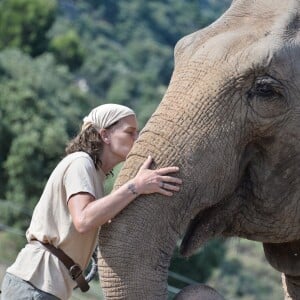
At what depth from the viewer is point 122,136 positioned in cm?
517

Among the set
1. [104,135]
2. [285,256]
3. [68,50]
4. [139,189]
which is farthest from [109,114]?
[68,50]

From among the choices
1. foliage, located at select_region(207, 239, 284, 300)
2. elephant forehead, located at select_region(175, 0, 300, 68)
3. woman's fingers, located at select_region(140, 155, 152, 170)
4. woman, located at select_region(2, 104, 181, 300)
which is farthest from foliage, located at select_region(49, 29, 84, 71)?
woman's fingers, located at select_region(140, 155, 152, 170)

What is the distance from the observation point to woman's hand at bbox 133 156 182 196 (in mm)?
4461

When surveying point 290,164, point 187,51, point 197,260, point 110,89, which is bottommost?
point 110,89

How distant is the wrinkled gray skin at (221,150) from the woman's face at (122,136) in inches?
16.9

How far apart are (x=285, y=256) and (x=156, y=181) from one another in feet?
3.01

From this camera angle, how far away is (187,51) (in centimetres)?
484

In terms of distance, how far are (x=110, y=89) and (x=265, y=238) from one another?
85020mm

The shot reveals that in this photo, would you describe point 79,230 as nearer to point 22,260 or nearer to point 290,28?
point 22,260

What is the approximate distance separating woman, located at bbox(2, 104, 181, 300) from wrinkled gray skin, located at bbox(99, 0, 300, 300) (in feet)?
1.50

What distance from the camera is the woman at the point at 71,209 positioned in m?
5.14

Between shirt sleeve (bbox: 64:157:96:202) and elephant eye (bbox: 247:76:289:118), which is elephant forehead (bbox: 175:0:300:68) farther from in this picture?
shirt sleeve (bbox: 64:157:96:202)

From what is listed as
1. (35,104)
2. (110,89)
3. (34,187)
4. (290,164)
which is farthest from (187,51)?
(110,89)

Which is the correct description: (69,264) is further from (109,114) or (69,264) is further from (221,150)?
(221,150)
